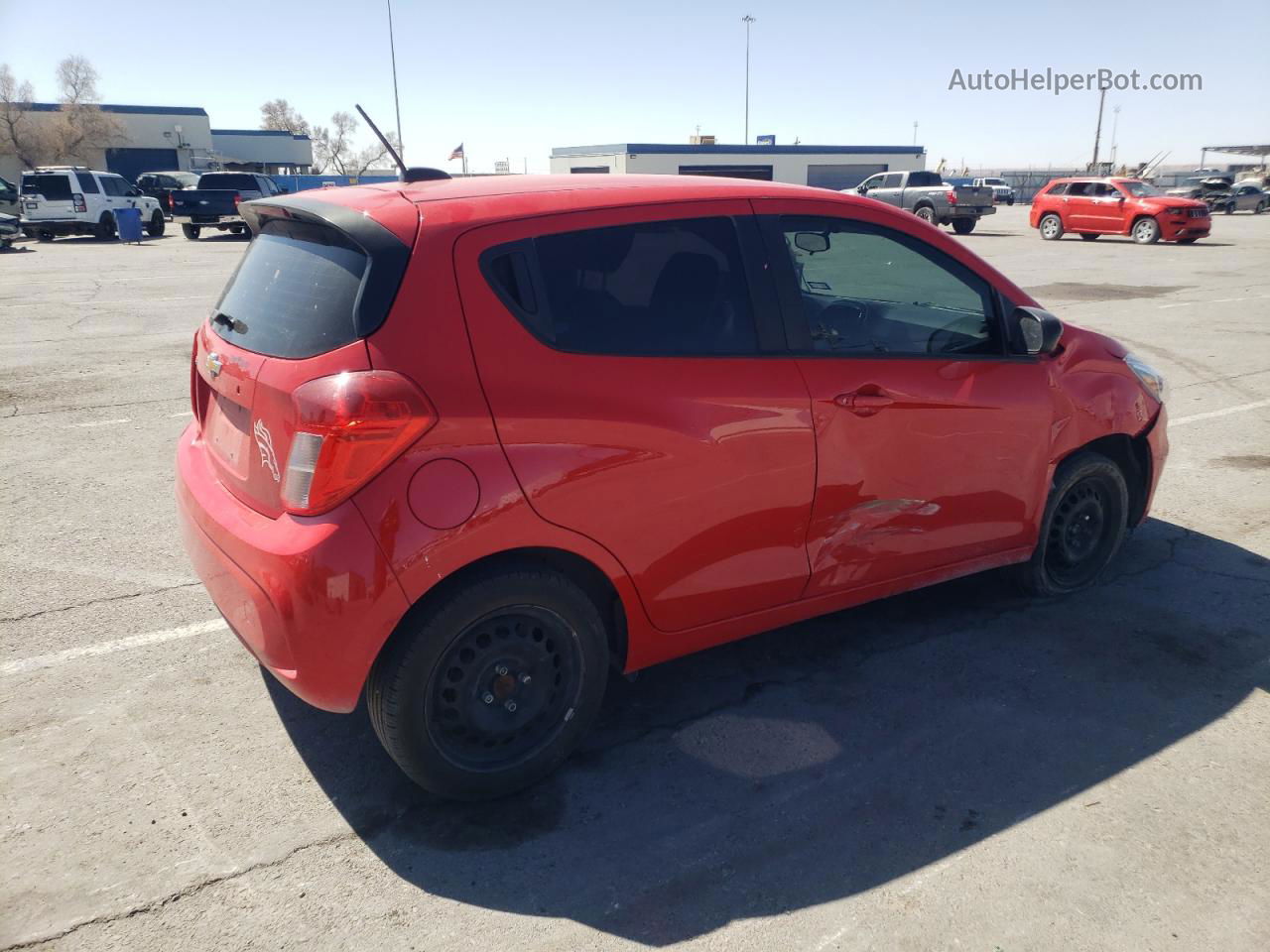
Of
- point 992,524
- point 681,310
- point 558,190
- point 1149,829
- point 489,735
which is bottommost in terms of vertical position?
point 1149,829

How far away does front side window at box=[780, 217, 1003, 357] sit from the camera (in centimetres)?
339

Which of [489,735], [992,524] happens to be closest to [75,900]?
[489,735]

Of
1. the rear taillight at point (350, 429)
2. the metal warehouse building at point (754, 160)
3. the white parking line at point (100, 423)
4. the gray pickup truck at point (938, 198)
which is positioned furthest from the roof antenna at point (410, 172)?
the metal warehouse building at point (754, 160)

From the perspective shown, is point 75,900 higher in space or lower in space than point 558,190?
lower

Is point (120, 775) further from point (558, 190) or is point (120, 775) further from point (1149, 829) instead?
point (1149, 829)

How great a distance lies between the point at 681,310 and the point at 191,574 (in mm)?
2924

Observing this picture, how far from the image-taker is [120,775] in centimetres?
305

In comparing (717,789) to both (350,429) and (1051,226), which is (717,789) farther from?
(1051,226)

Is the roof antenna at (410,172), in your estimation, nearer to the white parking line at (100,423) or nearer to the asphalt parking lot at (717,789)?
the asphalt parking lot at (717,789)

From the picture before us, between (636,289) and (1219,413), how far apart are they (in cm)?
677

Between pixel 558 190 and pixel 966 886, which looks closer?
pixel 966 886

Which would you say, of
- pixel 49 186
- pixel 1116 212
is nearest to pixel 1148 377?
pixel 1116 212

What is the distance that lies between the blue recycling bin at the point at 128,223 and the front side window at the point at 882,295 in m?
29.1

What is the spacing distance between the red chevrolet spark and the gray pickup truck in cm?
2667
